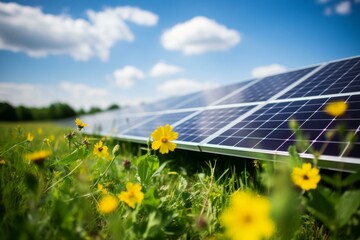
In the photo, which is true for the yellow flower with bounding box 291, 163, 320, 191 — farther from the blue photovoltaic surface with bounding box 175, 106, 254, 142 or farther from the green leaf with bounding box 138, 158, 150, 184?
the blue photovoltaic surface with bounding box 175, 106, 254, 142

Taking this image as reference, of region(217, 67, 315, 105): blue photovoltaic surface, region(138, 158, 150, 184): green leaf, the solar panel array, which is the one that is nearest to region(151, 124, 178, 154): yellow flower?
region(138, 158, 150, 184): green leaf

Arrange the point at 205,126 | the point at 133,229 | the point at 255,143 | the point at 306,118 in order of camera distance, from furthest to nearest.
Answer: the point at 205,126 < the point at 306,118 < the point at 255,143 < the point at 133,229

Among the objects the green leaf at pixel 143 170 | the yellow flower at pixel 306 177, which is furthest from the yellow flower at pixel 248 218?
the green leaf at pixel 143 170

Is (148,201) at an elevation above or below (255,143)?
below

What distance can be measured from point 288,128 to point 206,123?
1621 millimetres

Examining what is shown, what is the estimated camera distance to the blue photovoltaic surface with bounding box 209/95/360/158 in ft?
7.29

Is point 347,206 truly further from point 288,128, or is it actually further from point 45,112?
point 45,112

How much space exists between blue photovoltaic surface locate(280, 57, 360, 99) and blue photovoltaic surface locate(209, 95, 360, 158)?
1.26 ft

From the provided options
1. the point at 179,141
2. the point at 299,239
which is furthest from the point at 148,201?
the point at 179,141

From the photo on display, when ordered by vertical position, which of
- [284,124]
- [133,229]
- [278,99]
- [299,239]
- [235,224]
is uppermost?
[278,99]

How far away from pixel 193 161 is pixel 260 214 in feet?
9.67

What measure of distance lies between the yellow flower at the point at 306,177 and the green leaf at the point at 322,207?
0.11 meters

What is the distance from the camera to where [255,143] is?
8.64 ft

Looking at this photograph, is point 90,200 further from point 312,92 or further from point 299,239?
point 312,92
